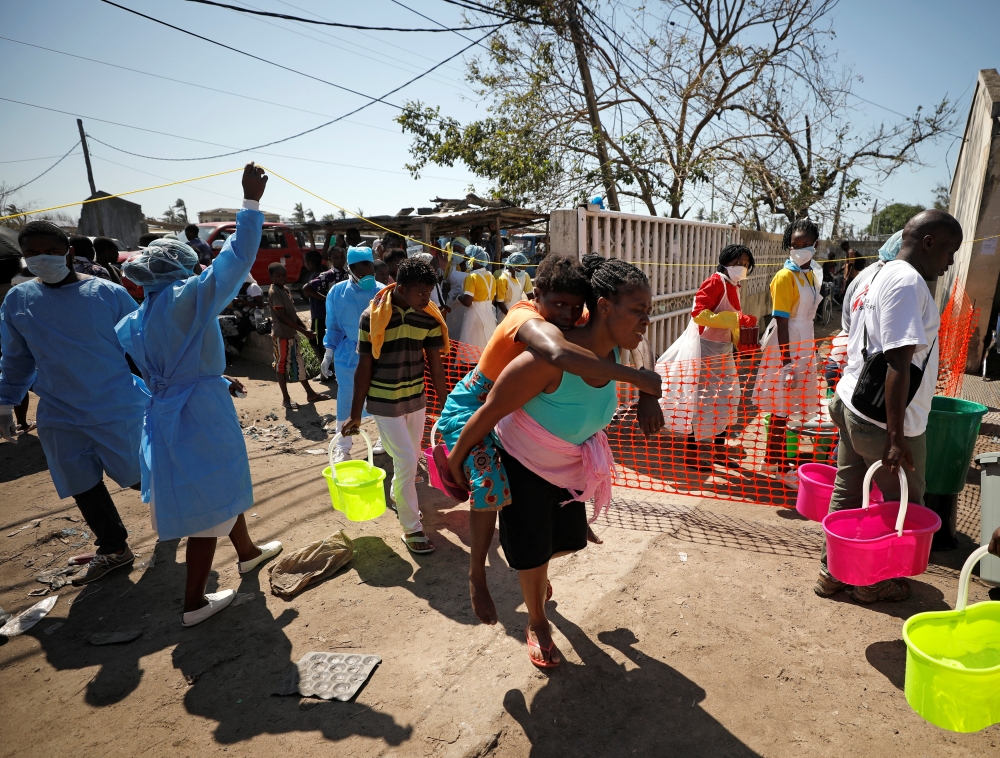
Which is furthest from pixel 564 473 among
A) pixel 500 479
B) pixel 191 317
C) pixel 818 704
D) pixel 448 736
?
pixel 191 317

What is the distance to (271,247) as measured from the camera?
15719 millimetres

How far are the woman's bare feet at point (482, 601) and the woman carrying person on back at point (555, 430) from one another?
168mm

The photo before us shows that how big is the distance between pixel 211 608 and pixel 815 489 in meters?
3.62

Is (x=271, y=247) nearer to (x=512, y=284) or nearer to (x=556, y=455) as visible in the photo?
(x=512, y=284)

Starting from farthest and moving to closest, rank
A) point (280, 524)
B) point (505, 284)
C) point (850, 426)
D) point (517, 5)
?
point (517, 5), point (505, 284), point (280, 524), point (850, 426)

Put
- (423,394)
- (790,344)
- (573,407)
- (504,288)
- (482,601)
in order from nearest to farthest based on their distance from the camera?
1. (573,407)
2. (482,601)
3. (423,394)
4. (790,344)
5. (504,288)

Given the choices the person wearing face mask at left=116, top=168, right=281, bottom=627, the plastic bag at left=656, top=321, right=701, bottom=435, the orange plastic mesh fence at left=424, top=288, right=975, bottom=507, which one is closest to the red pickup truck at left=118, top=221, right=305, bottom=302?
the orange plastic mesh fence at left=424, top=288, right=975, bottom=507

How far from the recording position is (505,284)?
7.05 m

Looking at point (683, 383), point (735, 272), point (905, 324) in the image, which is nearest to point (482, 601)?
point (905, 324)

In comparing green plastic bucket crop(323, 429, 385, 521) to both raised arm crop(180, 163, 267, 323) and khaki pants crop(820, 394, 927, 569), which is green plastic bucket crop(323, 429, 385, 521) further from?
khaki pants crop(820, 394, 927, 569)

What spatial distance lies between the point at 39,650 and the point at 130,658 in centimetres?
58

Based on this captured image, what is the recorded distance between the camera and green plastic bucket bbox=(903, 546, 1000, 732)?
1.68m

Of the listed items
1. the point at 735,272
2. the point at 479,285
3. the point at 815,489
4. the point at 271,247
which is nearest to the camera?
the point at 815,489

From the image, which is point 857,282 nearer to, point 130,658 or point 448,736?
point 448,736
